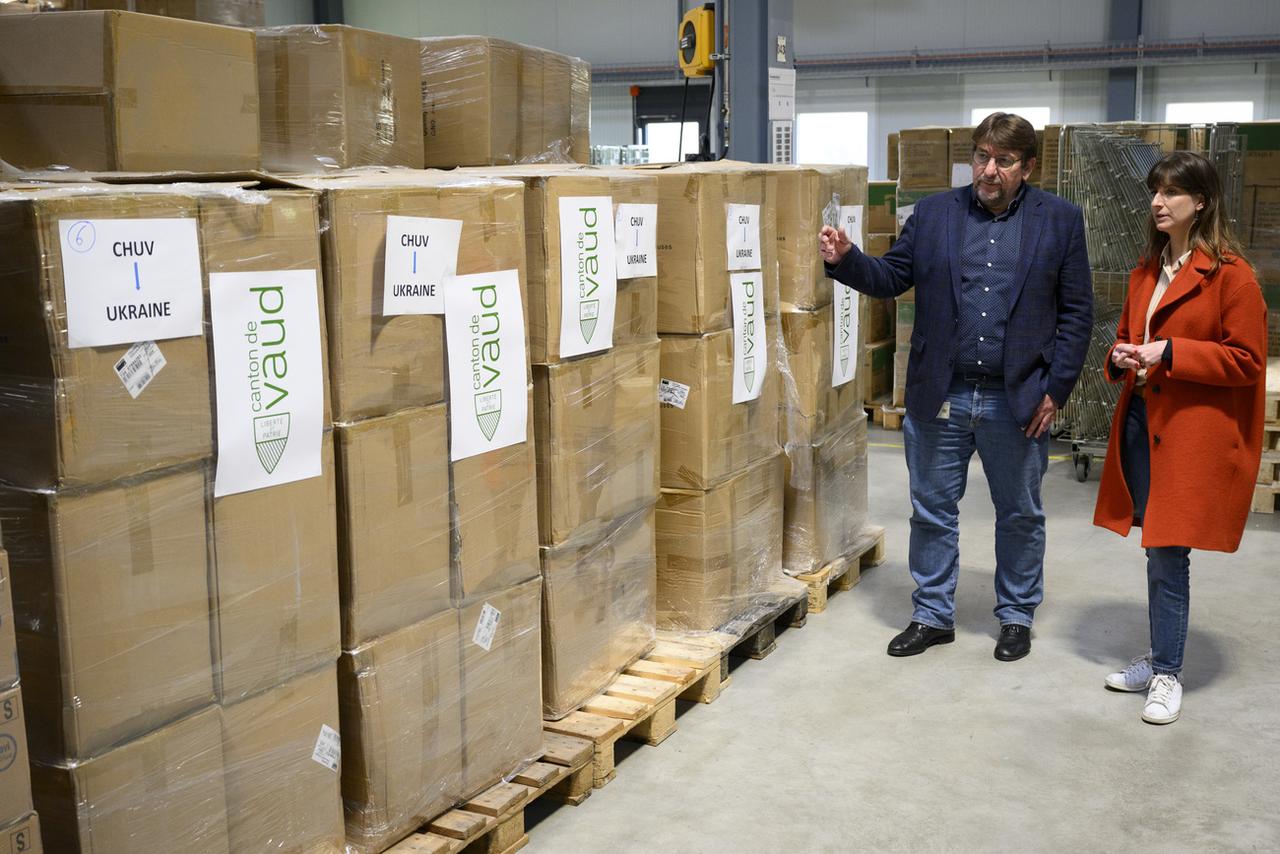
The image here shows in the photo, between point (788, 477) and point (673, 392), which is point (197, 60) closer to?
point (673, 392)

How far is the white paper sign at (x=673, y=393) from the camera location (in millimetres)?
4059

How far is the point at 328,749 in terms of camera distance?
2.67 meters

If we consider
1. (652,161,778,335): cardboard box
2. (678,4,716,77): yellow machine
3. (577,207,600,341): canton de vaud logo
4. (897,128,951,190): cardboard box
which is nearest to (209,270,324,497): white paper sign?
(577,207,600,341): canton de vaud logo

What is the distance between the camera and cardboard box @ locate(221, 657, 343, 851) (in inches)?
97.1

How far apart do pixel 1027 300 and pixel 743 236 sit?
3.18 ft

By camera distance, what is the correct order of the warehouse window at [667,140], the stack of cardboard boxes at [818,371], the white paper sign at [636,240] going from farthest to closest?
1. the warehouse window at [667,140]
2. the stack of cardboard boxes at [818,371]
3. the white paper sign at [636,240]

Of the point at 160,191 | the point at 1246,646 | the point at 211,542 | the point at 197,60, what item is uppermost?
the point at 197,60

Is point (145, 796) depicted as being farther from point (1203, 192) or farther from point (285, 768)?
point (1203, 192)

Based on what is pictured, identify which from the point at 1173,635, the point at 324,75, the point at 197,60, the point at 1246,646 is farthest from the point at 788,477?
the point at 197,60

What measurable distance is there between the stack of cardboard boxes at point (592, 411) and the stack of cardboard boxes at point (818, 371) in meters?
0.93

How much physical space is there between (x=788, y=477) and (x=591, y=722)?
159cm

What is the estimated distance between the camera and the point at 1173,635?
3.96m

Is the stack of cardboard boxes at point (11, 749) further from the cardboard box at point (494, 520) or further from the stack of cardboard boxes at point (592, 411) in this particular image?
the stack of cardboard boxes at point (592, 411)

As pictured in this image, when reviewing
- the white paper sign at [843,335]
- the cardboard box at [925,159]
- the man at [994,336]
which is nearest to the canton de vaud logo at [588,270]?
the man at [994,336]
